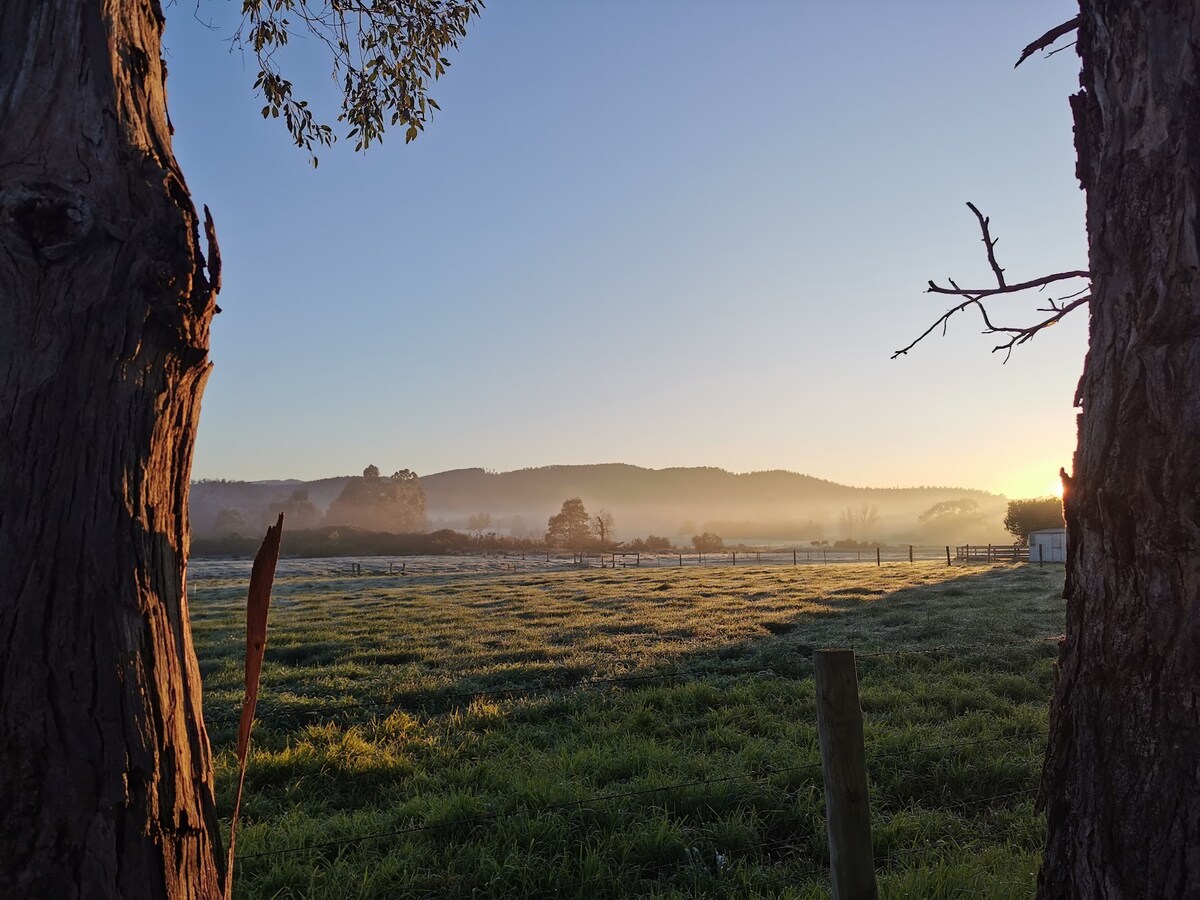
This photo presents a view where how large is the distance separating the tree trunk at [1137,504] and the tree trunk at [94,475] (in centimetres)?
258

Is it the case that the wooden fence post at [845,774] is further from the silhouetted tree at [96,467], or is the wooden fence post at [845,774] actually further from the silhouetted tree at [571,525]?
the silhouetted tree at [571,525]

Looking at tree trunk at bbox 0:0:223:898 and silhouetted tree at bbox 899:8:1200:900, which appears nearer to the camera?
tree trunk at bbox 0:0:223:898

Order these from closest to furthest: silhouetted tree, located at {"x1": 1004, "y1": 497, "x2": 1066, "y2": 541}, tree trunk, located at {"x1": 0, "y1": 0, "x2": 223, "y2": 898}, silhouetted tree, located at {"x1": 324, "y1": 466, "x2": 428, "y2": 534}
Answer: tree trunk, located at {"x1": 0, "y1": 0, "x2": 223, "y2": 898} → silhouetted tree, located at {"x1": 1004, "y1": 497, "x2": 1066, "y2": 541} → silhouetted tree, located at {"x1": 324, "y1": 466, "x2": 428, "y2": 534}

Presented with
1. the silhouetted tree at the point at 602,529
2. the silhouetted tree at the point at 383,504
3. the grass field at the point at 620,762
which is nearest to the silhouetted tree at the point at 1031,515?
the silhouetted tree at the point at 602,529

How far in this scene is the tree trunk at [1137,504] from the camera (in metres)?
2.03

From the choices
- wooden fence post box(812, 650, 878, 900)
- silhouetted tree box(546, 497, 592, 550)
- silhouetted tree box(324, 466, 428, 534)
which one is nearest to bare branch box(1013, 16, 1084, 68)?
wooden fence post box(812, 650, 878, 900)

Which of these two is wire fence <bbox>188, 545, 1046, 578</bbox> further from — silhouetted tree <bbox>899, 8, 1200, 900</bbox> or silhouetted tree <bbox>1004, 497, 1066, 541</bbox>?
silhouetted tree <bbox>899, 8, 1200, 900</bbox>

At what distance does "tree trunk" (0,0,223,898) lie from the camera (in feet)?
5.81

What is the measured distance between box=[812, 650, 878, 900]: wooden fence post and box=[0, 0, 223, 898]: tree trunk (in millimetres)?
2245

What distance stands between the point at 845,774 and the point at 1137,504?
160 centimetres

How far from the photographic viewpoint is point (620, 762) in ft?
20.0

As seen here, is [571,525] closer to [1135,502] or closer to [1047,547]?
[1047,547]

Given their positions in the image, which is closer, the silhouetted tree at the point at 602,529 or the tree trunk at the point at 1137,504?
the tree trunk at the point at 1137,504

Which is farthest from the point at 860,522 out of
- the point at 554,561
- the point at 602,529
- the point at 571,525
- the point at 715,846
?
the point at 715,846
